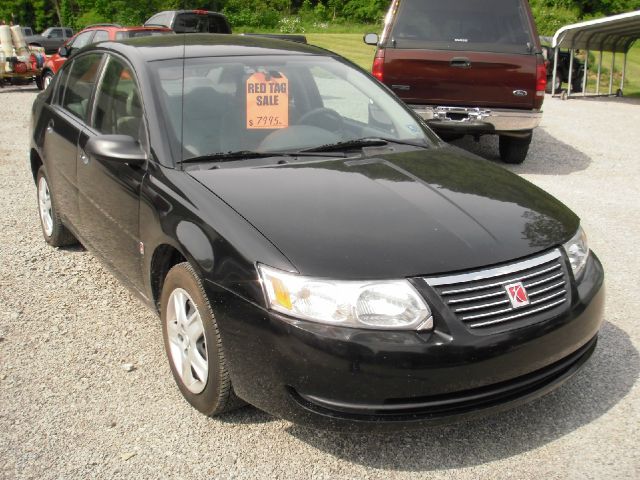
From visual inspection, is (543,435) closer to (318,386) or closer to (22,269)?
(318,386)

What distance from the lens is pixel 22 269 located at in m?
5.23

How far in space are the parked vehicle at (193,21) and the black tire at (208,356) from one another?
699 inches

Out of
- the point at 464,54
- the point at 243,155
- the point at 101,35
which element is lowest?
the point at 101,35

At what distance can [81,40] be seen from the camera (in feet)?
53.4

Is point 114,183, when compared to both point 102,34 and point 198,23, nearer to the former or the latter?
point 102,34

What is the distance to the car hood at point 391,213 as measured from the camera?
9.20 ft

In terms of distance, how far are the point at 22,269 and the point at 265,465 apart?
10.0ft

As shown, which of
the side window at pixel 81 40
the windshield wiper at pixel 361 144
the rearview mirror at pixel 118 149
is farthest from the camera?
the side window at pixel 81 40

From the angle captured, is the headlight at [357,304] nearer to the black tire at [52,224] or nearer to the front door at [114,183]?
the front door at [114,183]

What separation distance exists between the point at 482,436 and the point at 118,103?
266 cm

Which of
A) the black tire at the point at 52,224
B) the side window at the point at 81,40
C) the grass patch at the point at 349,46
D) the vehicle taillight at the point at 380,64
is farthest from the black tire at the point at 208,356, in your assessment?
the grass patch at the point at 349,46

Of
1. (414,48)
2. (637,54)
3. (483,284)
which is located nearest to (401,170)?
(483,284)

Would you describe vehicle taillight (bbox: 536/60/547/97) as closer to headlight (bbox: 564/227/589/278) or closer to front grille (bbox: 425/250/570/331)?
headlight (bbox: 564/227/589/278)

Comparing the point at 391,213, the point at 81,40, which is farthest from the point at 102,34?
the point at 391,213
